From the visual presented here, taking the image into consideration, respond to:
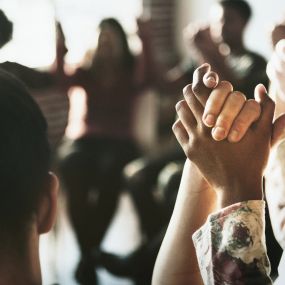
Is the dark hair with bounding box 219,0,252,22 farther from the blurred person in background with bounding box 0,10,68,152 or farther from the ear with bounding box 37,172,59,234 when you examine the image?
the ear with bounding box 37,172,59,234

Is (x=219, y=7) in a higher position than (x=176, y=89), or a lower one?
higher

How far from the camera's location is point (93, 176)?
2275 mm

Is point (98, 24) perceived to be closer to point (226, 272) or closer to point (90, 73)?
point (90, 73)

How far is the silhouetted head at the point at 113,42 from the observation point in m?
2.32

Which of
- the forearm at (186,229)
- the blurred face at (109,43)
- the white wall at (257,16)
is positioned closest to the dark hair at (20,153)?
the forearm at (186,229)

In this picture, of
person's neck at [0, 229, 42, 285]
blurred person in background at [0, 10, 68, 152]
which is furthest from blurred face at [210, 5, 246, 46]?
person's neck at [0, 229, 42, 285]

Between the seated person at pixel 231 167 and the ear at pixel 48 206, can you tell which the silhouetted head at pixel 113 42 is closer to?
the ear at pixel 48 206

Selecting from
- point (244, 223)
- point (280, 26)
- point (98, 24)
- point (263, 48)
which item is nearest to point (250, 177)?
point (244, 223)

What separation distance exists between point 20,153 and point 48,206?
11 centimetres

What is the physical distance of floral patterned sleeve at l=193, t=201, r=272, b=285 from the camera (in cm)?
65

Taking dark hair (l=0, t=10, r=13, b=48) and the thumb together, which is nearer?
the thumb

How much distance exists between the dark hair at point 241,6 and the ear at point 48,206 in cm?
105

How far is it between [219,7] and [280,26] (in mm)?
1109

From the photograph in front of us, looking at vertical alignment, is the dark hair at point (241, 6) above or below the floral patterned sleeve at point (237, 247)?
above
